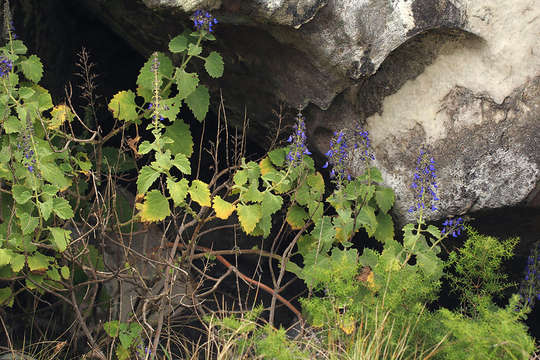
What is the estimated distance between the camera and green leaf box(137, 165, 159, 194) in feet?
10.1

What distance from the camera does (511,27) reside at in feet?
10.7

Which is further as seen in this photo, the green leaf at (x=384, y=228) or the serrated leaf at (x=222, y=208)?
the green leaf at (x=384, y=228)

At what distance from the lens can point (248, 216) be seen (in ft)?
10.7

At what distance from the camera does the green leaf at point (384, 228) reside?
343 centimetres

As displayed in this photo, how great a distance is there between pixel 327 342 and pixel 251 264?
3.51 feet

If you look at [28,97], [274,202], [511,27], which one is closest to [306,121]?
[274,202]

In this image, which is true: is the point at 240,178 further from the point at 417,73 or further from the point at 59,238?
the point at 417,73

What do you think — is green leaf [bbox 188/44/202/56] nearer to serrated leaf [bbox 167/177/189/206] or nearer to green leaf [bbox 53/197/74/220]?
serrated leaf [bbox 167/177/189/206]

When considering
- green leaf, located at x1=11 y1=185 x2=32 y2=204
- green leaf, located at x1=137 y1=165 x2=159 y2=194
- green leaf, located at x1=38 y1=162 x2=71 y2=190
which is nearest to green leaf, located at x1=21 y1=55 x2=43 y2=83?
green leaf, located at x1=38 y1=162 x2=71 y2=190

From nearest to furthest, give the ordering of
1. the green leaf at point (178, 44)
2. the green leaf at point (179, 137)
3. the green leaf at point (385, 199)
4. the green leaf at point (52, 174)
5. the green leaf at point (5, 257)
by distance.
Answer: the green leaf at point (5, 257), the green leaf at point (52, 174), the green leaf at point (178, 44), the green leaf at point (385, 199), the green leaf at point (179, 137)

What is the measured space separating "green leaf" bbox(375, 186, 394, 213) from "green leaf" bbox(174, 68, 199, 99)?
1045 millimetres

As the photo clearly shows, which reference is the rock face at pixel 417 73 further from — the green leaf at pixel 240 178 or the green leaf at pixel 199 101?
the green leaf at pixel 240 178

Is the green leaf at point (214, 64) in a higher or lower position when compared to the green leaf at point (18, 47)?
higher

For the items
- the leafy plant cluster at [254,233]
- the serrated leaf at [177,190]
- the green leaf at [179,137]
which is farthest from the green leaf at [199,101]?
the serrated leaf at [177,190]
